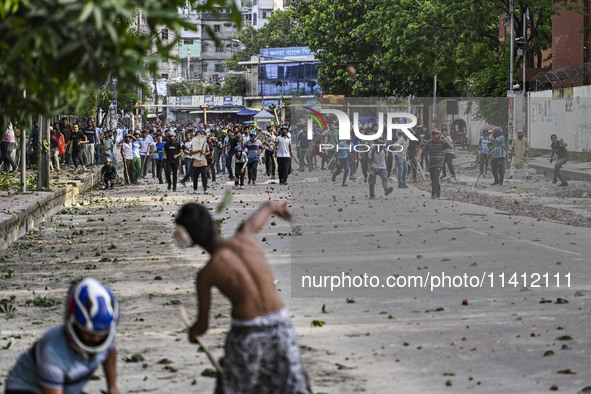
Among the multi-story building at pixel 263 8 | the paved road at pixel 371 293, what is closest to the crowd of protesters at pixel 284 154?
the paved road at pixel 371 293

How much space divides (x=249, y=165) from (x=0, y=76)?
2532cm

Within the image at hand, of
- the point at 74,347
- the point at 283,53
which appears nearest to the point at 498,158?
the point at 74,347

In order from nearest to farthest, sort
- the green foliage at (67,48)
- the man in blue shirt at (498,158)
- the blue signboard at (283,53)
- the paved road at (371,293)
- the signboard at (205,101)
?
the green foliage at (67,48) → the paved road at (371,293) → the man in blue shirt at (498,158) → the blue signboard at (283,53) → the signboard at (205,101)

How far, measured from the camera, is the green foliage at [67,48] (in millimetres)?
3586

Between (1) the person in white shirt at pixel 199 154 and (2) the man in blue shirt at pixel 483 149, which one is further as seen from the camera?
(1) the person in white shirt at pixel 199 154

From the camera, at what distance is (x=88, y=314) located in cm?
438

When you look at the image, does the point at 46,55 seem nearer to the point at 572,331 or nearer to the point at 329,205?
the point at 572,331

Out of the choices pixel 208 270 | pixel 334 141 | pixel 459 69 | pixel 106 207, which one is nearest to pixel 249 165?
pixel 106 207

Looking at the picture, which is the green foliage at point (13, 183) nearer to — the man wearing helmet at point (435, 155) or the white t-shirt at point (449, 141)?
the man wearing helmet at point (435, 155)

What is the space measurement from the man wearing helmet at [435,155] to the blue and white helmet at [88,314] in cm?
1618

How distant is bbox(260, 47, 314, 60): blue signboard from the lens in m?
105

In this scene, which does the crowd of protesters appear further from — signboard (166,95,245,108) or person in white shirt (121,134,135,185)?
signboard (166,95,245,108)

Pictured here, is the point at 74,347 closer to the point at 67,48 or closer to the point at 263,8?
the point at 67,48

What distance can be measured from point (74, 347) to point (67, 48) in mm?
1492
